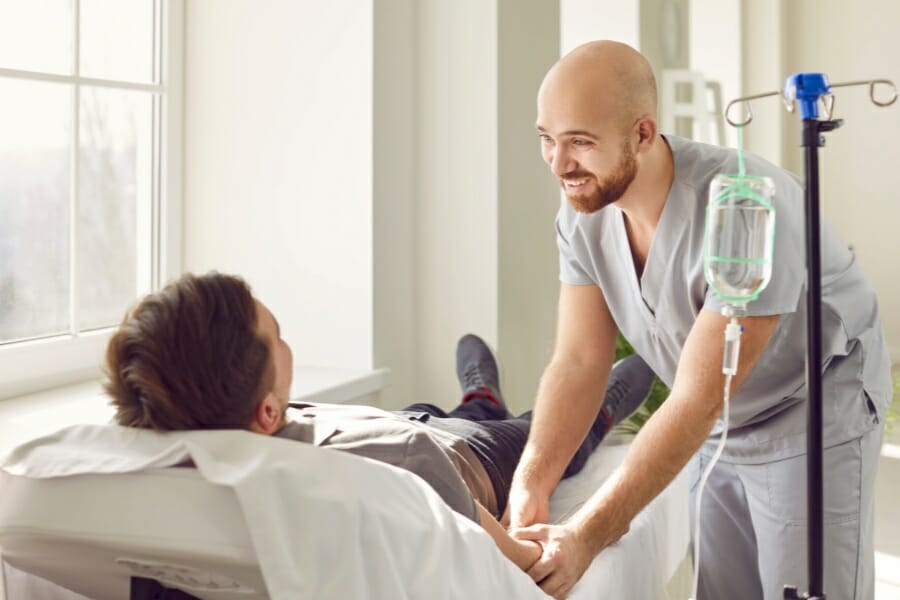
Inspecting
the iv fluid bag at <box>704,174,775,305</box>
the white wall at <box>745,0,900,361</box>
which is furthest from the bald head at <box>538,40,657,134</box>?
the white wall at <box>745,0,900,361</box>

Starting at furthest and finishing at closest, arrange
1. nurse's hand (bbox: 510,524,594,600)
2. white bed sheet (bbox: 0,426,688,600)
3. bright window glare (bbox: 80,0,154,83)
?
bright window glare (bbox: 80,0,154,83) < nurse's hand (bbox: 510,524,594,600) < white bed sheet (bbox: 0,426,688,600)

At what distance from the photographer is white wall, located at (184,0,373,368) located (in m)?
2.51

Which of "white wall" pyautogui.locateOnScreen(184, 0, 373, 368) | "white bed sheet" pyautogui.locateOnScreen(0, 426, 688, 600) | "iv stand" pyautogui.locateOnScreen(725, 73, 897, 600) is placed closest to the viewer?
"white bed sheet" pyautogui.locateOnScreen(0, 426, 688, 600)

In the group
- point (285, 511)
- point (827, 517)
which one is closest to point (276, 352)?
point (285, 511)

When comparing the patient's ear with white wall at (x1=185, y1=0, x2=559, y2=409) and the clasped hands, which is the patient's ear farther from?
white wall at (x1=185, y1=0, x2=559, y2=409)

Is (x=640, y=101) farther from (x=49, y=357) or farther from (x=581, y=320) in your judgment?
(x=49, y=357)

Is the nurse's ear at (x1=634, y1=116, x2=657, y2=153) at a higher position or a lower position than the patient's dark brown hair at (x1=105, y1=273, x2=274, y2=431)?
higher

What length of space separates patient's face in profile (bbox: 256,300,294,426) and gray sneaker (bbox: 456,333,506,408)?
947 mm

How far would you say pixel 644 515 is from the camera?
5.60ft

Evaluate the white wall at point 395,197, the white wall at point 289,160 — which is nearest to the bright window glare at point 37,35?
the white wall at point 289,160

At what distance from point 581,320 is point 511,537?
536 mm

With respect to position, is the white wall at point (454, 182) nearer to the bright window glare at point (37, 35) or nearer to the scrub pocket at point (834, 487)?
the bright window glare at point (37, 35)

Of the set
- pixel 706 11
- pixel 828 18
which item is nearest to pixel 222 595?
pixel 706 11

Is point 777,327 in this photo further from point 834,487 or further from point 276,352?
point 276,352
